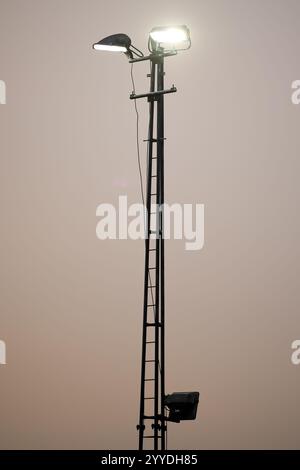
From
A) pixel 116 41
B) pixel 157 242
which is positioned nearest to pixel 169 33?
pixel 116 41

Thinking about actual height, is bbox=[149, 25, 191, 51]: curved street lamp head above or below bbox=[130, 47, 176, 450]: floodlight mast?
above

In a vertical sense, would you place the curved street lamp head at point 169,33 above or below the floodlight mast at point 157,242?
above

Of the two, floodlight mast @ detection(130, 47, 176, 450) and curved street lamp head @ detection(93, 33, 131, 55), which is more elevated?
curved street lamp head @ detection(93, 33, 131, 55)

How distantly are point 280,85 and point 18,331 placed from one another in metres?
2.87

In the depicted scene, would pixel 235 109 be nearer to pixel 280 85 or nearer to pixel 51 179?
pixel 280 85

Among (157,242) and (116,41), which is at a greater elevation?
(116,41)

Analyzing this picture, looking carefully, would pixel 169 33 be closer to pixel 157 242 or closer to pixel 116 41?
pixel 116 41

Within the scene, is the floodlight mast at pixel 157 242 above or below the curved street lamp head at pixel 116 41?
below
